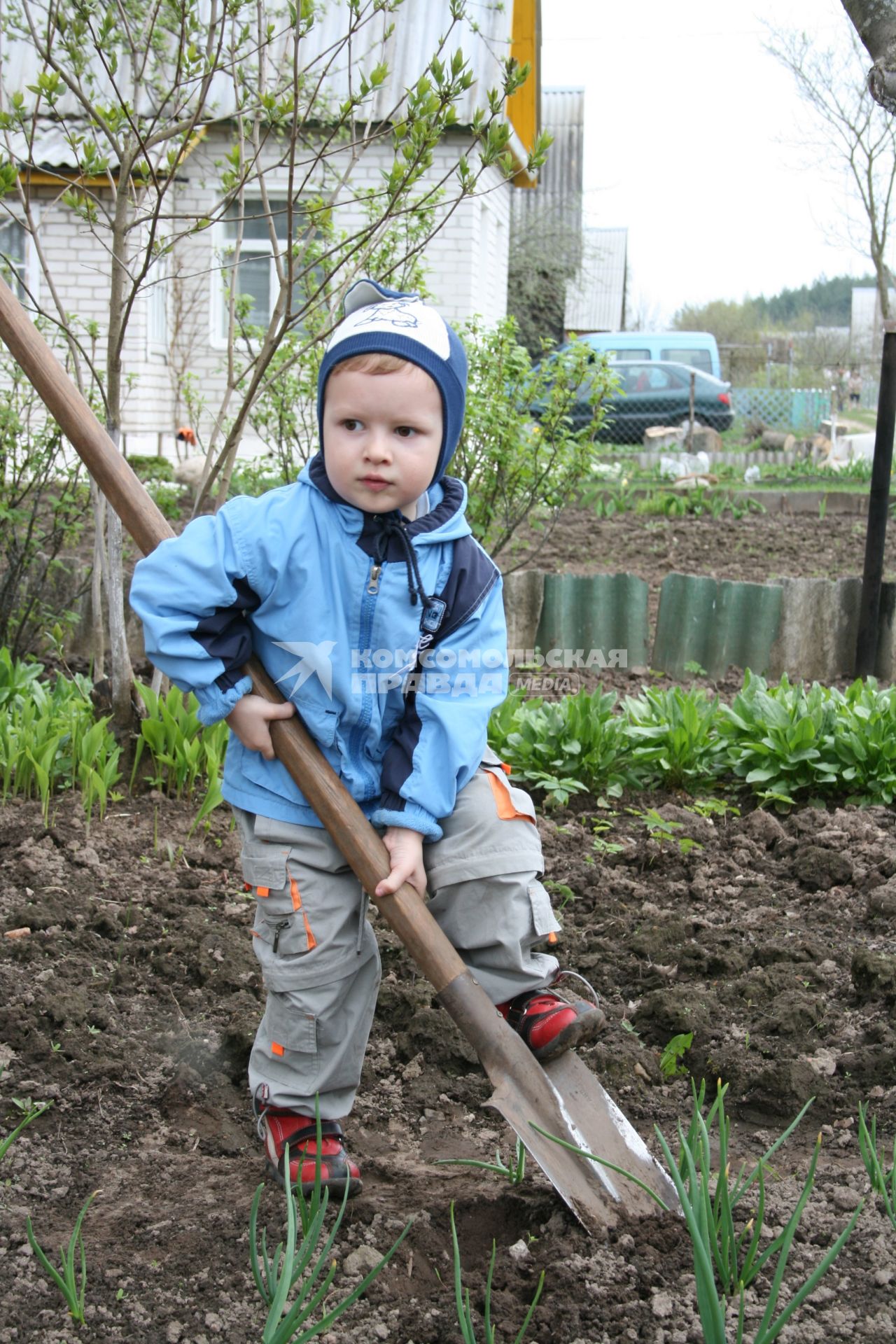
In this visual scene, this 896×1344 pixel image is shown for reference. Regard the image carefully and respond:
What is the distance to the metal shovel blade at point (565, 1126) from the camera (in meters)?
1.85

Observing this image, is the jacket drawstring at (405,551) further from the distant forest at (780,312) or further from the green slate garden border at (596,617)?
the distant forest at (780,312)

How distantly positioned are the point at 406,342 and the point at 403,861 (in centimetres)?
84

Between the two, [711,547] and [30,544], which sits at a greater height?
[30,544]

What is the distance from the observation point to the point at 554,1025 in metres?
2.01

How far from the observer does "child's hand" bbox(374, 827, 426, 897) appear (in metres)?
1.92

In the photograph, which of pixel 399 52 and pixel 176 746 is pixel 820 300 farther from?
pixel 176 746

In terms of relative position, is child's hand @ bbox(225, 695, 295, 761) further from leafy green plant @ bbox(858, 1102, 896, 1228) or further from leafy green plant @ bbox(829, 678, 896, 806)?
leafy green plant @ bbox(829, 678, 896, 806)

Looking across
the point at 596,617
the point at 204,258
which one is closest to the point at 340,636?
the point at 596,617

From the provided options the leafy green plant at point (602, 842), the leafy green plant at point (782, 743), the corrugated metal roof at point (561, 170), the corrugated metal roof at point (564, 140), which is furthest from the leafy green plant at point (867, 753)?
the corrugated metal roof at point (564, 140)

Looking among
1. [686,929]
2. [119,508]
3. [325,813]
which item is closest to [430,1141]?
[325,813]

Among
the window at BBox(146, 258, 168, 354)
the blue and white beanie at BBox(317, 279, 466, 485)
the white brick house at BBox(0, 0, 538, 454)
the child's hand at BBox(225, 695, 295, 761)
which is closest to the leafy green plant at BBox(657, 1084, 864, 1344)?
the child's hand at BBox(225, 695, 295, 761)

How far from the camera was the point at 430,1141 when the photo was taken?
2.24 m

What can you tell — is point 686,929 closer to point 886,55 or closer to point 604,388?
point 886,55

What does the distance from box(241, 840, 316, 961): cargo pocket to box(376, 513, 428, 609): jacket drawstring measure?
19.1 inches
